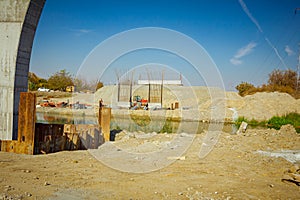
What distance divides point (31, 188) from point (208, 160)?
431cm

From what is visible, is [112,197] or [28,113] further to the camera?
[28,113]

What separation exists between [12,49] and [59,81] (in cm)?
5309

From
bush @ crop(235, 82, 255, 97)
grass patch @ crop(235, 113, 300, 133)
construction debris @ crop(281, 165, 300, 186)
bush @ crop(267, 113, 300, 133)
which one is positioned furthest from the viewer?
bush @ crop(235, 82, 255, 97)

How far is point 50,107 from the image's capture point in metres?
33.0

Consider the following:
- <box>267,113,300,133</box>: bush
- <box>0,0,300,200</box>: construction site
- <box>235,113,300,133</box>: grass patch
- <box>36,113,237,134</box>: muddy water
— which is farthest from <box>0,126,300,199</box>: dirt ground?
<box>235,113,300,133</box>: grass patch

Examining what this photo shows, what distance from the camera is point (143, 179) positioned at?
5.20m

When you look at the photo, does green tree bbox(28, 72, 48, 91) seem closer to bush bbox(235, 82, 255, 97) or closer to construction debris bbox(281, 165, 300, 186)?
bush bbox(235, 82, 255, 97)

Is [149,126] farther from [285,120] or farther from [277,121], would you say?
[285,120]

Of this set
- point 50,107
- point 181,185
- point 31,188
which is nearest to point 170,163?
point 181,185

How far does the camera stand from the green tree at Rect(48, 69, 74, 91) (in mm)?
57125

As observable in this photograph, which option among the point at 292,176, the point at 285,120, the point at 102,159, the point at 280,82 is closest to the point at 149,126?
the point at 285,120

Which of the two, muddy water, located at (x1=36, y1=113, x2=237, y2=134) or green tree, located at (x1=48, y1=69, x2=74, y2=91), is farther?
green tree, located at (x1=48, y1=69, x2=74, y2=91)

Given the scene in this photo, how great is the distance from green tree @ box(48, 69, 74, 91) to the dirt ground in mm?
52361

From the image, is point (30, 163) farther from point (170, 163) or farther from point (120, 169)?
point (170, 163)
